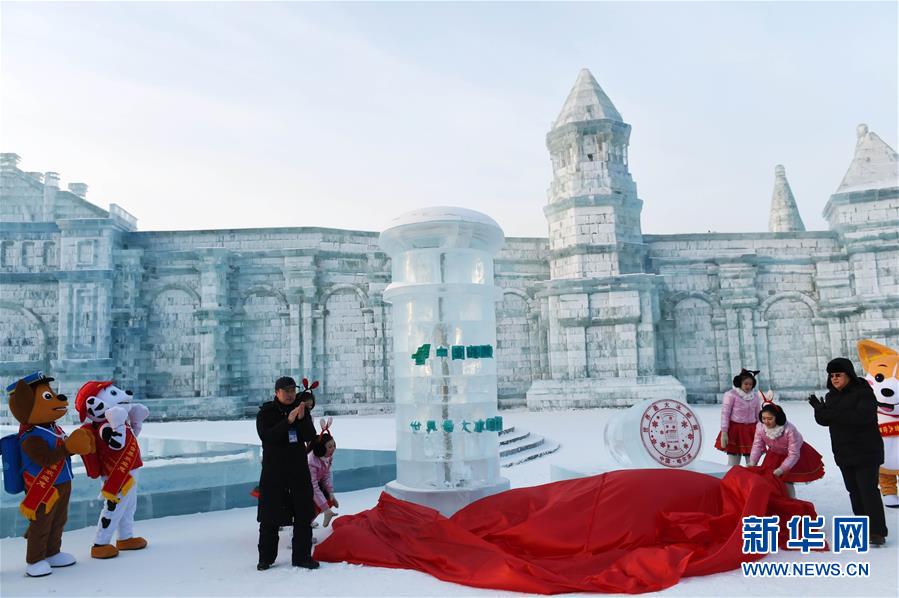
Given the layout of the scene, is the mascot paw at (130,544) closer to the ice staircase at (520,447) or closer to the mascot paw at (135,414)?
the mascot paw at (135,414)

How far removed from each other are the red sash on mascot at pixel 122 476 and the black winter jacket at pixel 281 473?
4.22 ft

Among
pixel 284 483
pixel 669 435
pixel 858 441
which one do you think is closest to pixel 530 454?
pixel 669 435

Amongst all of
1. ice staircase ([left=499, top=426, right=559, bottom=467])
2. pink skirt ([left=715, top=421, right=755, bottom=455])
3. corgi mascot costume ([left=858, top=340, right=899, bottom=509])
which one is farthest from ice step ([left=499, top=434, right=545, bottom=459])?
corgi mascot costume ([left=858, top=340, right=899, bottom=509])

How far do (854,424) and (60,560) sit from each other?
6.51 metres

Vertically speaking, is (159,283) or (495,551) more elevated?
(159,283)

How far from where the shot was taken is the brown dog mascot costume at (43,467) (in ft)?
15.4

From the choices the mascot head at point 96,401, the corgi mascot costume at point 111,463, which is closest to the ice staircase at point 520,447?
the corgi mascot costume at point 111,463

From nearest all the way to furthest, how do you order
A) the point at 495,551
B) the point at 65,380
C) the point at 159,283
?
1. the point at 495,551
2. the point at 65,380
3. the point at 159,283

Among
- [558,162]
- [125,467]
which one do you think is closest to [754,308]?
[558,162]

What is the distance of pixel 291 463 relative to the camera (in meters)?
4.87

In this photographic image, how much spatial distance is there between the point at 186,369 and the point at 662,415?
48.1 ft

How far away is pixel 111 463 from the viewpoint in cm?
529

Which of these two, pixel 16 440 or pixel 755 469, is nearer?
pixel 16 440

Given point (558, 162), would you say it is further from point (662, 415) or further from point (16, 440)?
point (16, 440)
